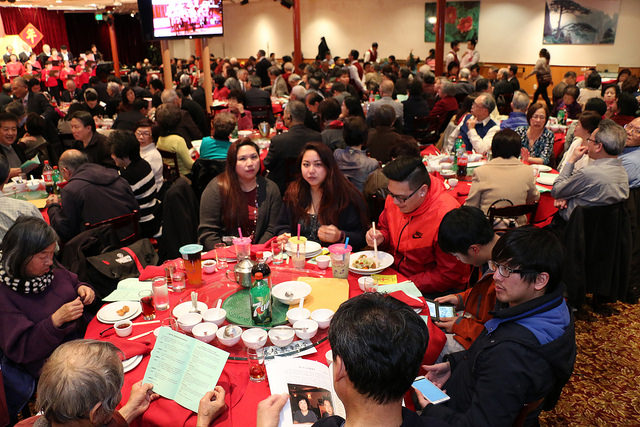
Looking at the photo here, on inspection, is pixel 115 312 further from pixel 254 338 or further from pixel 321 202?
pixel 321 202

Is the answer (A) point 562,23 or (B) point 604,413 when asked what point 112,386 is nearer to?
(B) point 604,413

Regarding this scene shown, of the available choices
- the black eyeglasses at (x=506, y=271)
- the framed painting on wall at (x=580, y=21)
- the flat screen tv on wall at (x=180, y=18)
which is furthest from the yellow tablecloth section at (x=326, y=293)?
the framed painting on wall at (x=580, y=21)

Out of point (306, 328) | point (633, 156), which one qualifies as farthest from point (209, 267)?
point (633, 156)

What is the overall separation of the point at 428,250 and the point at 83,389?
2067 millimetres

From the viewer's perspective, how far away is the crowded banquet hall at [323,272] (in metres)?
1.70

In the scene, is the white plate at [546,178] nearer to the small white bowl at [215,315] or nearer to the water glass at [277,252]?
the water glass at [277,252]

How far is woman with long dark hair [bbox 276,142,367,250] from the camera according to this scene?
11.1 feet

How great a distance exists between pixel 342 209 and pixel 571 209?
188cm

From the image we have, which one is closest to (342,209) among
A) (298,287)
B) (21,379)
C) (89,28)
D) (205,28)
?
(298,287)

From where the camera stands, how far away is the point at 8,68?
639 inches

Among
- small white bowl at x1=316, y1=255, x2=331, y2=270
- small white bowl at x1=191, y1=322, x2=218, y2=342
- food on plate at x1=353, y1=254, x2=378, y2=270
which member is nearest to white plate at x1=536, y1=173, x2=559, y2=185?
food on plate at x1=353, y1=254, x2=378, y2=270

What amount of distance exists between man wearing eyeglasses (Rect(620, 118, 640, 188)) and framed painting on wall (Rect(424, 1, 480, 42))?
12864mm

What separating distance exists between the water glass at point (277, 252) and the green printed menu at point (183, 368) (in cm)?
99

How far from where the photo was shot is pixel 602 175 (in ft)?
11.6
